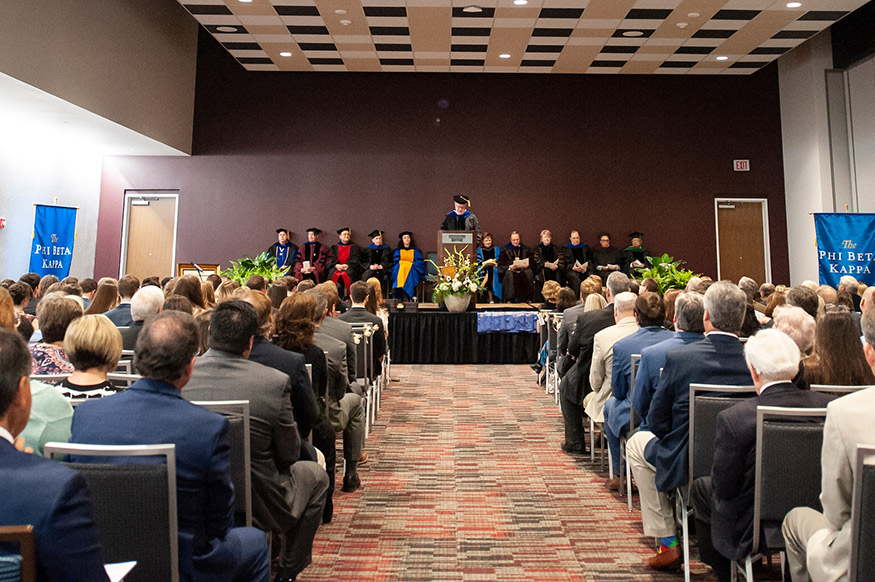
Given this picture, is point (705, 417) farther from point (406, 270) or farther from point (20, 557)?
point (406, 270)

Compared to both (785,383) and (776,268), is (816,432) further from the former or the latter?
(776,268)

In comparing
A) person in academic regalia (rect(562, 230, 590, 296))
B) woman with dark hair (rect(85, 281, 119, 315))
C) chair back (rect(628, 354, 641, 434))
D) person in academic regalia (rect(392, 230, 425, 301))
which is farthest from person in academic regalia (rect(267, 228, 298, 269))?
chair back (rect(628, 354, 641, 434))

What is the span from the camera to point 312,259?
11.3m

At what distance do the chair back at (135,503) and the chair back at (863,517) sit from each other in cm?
154

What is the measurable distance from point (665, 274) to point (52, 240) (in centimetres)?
949

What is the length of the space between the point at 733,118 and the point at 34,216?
12.2 meters

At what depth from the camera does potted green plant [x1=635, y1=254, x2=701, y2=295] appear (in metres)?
9.12

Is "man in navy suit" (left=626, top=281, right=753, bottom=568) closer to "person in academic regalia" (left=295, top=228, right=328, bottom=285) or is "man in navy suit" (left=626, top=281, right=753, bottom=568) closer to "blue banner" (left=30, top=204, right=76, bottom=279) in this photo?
"person in academic regalia" (left=295, top=228, right=328, bottom=285)

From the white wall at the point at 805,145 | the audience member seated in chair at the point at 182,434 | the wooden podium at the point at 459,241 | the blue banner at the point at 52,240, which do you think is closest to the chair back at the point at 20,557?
the audience member seated in chair at the point at 182,434

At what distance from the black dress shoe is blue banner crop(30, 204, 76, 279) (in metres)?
7.54

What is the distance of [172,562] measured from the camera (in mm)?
1461

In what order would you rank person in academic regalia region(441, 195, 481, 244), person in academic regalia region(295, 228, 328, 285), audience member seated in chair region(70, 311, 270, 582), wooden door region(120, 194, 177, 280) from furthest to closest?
wooden door region(120, 194, 177, 280) → person in academic regalia region(295, 228, 328, 285) → person in academic regalia region(441, 195, 481, 244) → audience member seated in chair region(70, 311, 270, 582)

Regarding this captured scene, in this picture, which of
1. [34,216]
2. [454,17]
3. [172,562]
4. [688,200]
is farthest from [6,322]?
[688,200]

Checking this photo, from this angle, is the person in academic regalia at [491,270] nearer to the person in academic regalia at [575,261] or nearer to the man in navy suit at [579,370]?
the person in academic regalia at [575,261]
